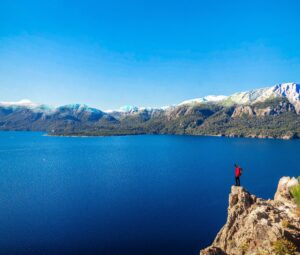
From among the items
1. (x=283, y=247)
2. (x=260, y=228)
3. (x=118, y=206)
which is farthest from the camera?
(x=118, y=206)

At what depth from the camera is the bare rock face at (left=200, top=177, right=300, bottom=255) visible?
27703 mm

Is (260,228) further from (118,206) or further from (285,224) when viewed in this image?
(118,206)

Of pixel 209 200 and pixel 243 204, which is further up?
pixel 243 204

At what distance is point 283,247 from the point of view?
26031 millimetres

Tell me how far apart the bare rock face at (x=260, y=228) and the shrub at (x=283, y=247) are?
0.27 ft

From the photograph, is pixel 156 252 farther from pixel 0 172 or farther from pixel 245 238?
pixel 0 172

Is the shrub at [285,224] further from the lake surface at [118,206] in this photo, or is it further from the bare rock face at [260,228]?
the lake surface at [118,206]

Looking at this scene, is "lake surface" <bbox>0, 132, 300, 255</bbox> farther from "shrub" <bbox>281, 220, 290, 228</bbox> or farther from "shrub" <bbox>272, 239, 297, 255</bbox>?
"shrub" <bbox>272, 239, 297, 255</bbox>

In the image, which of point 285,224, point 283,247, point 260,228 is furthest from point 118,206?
point 283,247

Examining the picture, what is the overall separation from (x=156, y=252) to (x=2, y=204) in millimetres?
53508

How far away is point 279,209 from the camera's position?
36.7 metres

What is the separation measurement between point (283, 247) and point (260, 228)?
4364 mm

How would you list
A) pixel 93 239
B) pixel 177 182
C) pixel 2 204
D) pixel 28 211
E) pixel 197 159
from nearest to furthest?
pixel 93 239 < pixel 28 211 < pixel 2 204 < pixel 177 182 < pixel 197 159

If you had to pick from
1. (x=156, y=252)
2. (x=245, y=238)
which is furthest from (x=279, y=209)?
(x=156, y=252)
